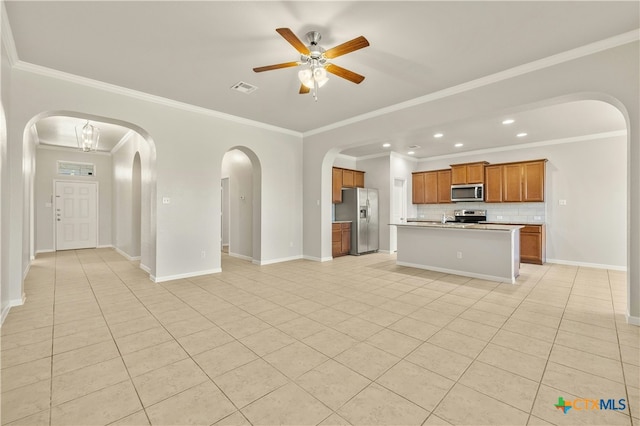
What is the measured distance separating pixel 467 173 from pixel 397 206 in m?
2.02

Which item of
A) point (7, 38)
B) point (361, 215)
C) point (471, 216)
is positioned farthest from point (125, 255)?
point (471, 216)

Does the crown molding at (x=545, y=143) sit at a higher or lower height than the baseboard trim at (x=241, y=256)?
higher

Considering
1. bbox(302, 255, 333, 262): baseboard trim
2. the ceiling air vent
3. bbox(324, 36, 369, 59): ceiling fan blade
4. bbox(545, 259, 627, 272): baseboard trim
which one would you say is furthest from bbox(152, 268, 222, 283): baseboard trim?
bbox(545, 259, 627, 272): baseboard trim

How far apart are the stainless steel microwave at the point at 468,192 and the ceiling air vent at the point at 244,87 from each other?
5989mm

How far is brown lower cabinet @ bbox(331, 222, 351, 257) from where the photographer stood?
23.4 feet

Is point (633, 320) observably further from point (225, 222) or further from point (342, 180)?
point (225, 222)

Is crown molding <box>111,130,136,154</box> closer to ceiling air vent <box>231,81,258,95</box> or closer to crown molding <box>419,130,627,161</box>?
ceiling air vent <box>231,81,258,95</box>

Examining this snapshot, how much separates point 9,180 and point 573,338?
6.23 meters

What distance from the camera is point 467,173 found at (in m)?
7.54

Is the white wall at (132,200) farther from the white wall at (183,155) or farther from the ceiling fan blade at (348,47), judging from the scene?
the ceiling fan blade at (348,47)

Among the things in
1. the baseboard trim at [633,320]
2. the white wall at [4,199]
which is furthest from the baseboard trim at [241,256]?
the baseboard trim at [633,320]

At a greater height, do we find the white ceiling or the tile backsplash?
the white ceiling

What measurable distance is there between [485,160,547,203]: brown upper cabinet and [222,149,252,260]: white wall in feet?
19.4

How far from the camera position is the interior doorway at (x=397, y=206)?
26.3ft
